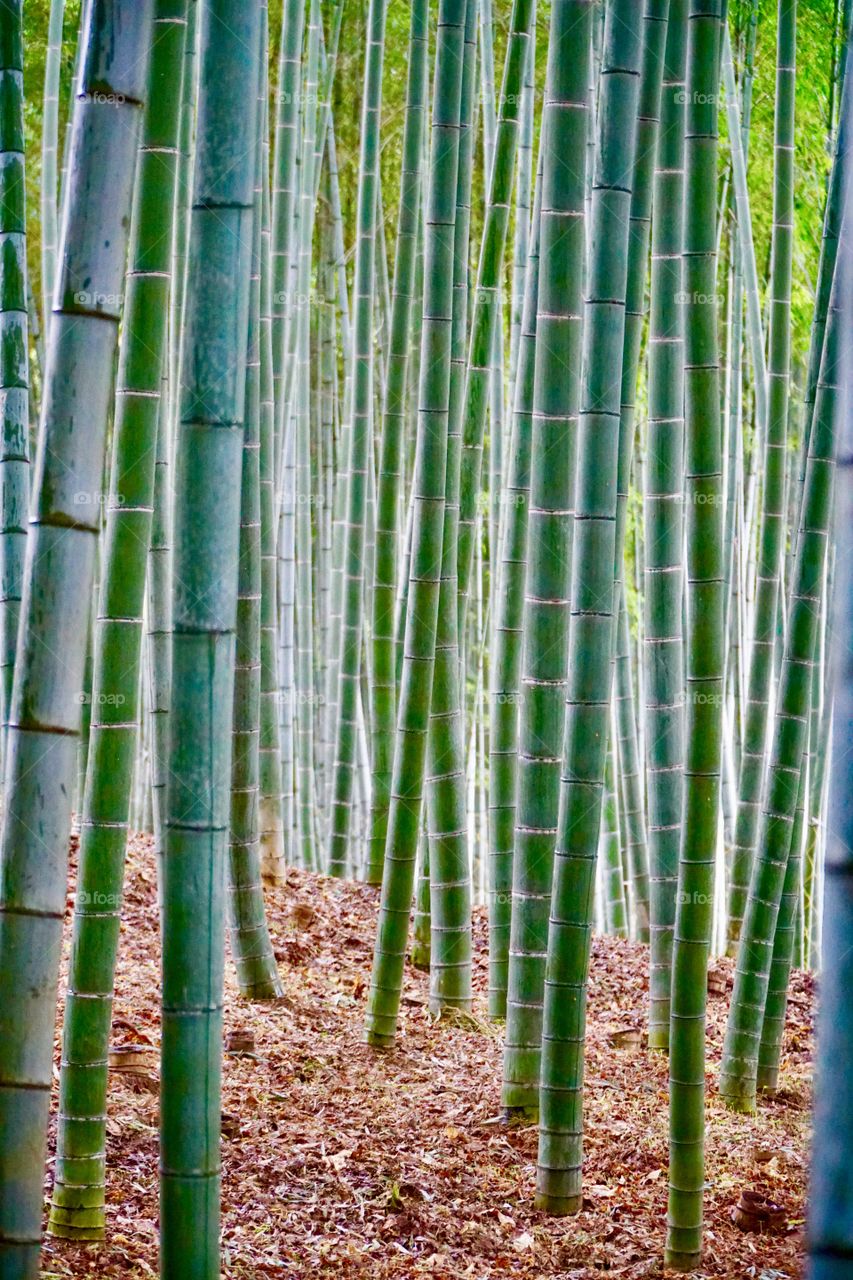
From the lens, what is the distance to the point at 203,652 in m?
1.62

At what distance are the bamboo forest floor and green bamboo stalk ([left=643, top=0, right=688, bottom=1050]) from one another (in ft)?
1.87

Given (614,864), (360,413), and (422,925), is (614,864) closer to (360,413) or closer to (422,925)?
(422,925)

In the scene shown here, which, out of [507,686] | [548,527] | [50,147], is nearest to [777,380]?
[507,686]

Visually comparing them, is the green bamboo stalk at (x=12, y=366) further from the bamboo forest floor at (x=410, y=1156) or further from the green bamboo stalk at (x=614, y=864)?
the green bamboo stalk at (x=614, y=864)

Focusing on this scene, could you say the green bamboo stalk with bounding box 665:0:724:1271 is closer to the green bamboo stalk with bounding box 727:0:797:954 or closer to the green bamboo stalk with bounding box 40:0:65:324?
the green bamboo stalk with bounding box 727:0:797:954

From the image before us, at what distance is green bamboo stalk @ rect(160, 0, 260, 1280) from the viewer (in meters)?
1.60

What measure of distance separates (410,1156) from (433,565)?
1.47 metres

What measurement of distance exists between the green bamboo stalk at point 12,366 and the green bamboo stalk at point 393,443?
1.82 m

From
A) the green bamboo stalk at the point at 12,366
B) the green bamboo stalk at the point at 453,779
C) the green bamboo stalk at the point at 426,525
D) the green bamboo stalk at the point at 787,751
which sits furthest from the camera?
the green bamboo stalk at the point at 453,779

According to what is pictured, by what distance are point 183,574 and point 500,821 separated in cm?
235

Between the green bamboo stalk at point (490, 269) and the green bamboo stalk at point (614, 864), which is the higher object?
the green bamboo stalk at point (490, 269)

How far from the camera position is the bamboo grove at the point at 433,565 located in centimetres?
155

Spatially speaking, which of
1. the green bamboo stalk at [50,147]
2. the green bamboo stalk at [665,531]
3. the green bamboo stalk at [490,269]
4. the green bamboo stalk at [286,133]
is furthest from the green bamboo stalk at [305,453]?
the green bamboo stalk at [665,531]

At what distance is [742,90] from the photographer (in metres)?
5.55
